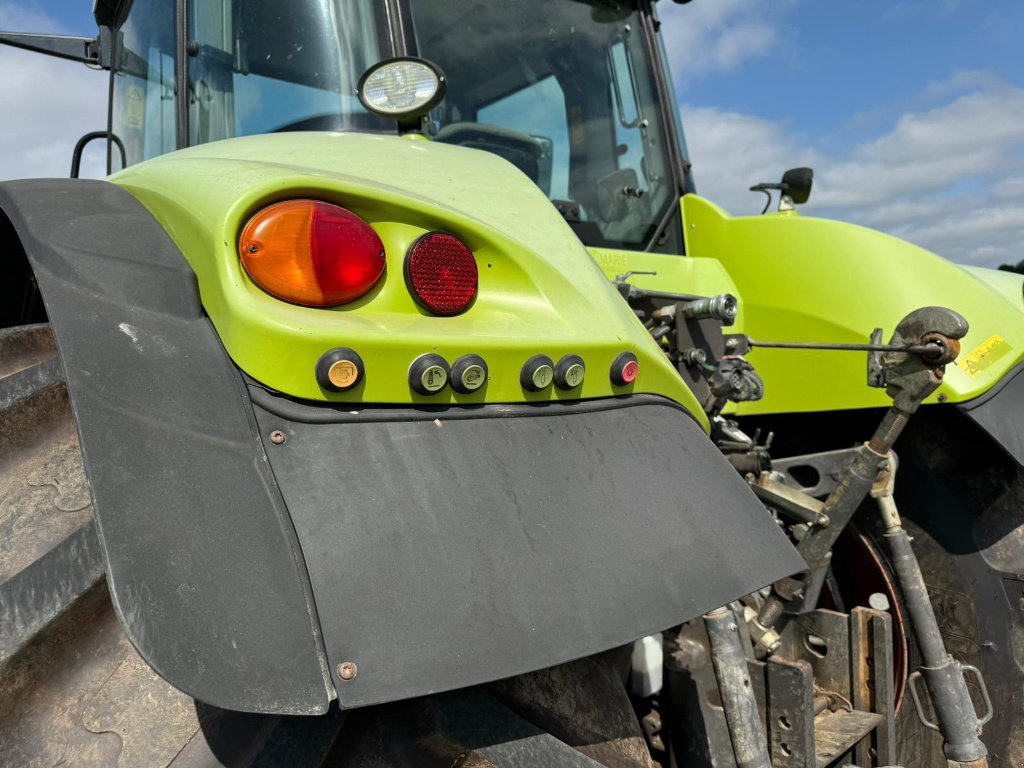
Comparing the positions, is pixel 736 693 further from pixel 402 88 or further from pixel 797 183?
pixel 797 183

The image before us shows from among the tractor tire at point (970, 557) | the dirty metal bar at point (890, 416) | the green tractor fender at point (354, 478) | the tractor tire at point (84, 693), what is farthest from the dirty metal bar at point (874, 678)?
the tractor tire at point (84, 693)

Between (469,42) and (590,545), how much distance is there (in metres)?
1.65

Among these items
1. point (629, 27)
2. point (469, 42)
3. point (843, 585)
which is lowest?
point (843, 585)

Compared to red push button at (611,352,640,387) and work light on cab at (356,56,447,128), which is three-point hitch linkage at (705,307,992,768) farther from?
work light on cab at (356,56,447,128)

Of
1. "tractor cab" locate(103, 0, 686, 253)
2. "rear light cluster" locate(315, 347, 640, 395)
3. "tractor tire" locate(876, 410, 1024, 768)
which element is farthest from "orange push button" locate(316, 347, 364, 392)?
"tractor tire" locate(876, 410, 1024, 768)

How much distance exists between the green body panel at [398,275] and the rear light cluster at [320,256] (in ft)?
0.05

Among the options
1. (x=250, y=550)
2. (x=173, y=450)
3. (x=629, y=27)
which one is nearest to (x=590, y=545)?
(x=250, y=550)

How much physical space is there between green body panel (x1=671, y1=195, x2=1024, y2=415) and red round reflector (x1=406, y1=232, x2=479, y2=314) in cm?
141

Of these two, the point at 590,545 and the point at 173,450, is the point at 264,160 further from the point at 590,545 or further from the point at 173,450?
the point at 590,545

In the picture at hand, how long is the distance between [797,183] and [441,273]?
2.14 m

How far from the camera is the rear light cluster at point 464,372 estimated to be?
0.94 metres

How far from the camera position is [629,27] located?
2.72 meters

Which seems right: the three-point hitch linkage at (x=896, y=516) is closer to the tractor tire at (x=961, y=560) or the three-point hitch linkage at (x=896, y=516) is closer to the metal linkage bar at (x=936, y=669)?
the metal linkage bar at (x=936, y=669)

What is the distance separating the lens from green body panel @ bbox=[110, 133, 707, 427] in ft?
3.14
